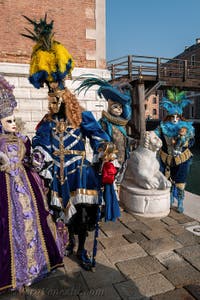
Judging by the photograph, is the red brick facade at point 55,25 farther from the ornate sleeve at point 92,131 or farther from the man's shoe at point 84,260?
the man's shoe at point 84,260

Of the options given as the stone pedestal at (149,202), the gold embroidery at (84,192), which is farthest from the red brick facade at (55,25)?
the gold embroidery at (84,192)

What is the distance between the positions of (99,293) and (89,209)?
778 mm

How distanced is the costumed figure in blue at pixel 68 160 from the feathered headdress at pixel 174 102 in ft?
7.12

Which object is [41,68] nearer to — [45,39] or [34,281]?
[45,39]

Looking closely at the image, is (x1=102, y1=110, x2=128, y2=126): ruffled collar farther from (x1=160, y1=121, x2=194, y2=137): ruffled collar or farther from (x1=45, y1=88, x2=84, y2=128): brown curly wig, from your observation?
(x1=45, y1=88, x2=84, y2=128): brown curly wig

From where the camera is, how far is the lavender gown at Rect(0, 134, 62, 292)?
2.17 metres

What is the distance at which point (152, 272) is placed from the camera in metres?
2.55

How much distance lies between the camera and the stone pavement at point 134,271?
2.24 metres

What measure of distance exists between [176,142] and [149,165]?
693 millimetres

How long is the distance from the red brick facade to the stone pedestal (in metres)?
3.89

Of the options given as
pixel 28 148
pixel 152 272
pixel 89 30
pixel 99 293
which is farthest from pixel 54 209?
→ pixel 89 30

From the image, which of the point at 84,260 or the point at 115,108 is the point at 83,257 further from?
the point at 115,108

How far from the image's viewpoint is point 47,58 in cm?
245

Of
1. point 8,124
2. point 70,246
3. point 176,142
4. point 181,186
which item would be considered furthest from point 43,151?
point 181,186
